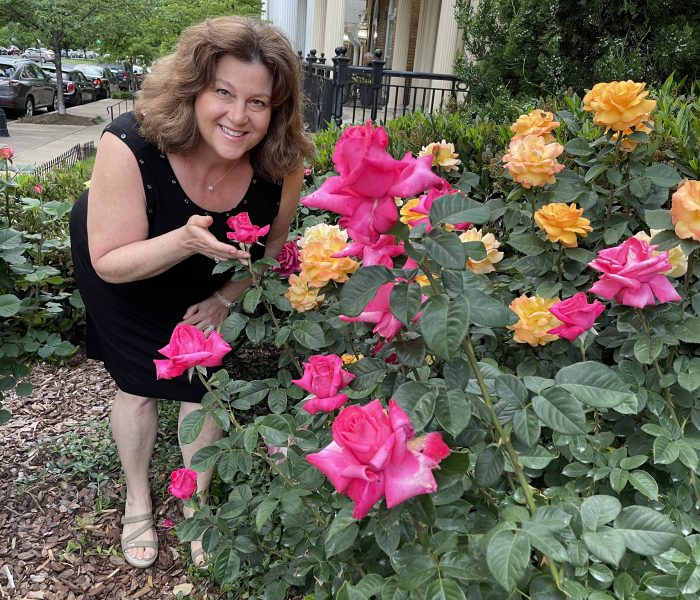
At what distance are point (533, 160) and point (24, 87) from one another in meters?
21.0

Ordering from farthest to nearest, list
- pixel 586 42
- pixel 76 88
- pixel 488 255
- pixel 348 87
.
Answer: pixel 76 88, pixel 348 87, pixel 586 42, pixel 488 255

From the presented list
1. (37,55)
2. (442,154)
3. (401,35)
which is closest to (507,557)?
(442,154)

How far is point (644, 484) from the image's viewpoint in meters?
1.31

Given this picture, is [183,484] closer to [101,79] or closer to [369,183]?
[369,183]

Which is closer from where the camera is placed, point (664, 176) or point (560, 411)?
point (560, 411)

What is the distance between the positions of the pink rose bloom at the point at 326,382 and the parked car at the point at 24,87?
794 inches

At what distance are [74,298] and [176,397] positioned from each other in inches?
40.9

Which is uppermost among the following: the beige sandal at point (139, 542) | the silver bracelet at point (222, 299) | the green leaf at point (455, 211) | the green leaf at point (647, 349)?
the green leaf at point (455, 211)

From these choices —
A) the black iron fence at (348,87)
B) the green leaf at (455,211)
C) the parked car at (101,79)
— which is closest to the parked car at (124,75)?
the parked car at (101,79)

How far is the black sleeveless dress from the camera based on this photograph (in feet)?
7.48

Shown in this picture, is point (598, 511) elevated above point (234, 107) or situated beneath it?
situated beneath

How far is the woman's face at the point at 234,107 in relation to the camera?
6.68ft

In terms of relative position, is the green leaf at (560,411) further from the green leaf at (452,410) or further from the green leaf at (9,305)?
the green leaf at (9,305)

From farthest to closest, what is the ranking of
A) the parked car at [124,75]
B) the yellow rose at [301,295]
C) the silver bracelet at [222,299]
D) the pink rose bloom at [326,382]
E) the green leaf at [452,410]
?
the parked car at [124,75] < the silver bracelet at [222,299] < the yellow rose at [301,295] < the pink rose bloom at [326,382] < the green leaf at [452,410]
